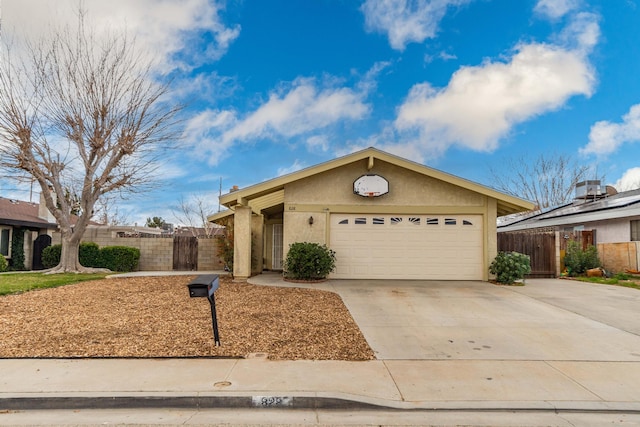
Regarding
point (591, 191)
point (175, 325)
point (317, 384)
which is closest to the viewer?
point (317, 384)

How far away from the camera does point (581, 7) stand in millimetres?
12852

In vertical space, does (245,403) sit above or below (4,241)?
below

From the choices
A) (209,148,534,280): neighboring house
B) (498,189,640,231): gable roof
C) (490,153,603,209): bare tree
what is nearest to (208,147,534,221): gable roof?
(209,148,534,280): neighboring house

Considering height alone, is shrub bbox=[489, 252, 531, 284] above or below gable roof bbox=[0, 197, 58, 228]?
below

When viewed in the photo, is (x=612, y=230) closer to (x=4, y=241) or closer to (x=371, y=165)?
(x=371, y=165)

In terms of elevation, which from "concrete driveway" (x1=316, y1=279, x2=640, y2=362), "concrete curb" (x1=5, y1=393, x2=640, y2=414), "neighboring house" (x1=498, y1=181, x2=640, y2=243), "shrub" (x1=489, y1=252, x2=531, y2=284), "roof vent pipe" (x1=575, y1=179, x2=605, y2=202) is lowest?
"concrete curb" (x1=5, y1=393, x2=640, y2=414)

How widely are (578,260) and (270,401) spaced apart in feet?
49.8

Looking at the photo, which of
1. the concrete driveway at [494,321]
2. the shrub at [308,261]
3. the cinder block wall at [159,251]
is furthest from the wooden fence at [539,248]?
the cinder block wall at [159,251]

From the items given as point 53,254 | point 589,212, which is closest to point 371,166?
point 589,212

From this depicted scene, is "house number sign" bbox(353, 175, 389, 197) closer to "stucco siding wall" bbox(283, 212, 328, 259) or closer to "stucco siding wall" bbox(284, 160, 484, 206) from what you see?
"stucco siding wall" bbox(284, 160, 484, 206)

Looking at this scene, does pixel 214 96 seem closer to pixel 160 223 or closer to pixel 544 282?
pixel 544 282

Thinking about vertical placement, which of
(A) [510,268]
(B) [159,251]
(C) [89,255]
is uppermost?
(B) [159,251]

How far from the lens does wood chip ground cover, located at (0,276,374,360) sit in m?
5.20

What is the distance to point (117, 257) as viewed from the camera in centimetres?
1625
